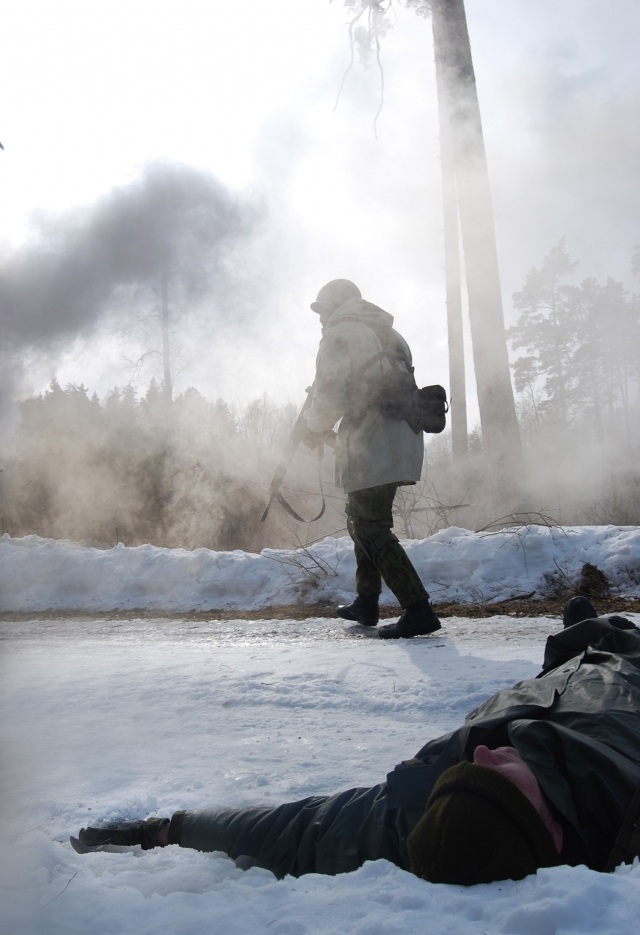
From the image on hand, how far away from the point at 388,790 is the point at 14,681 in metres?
2.19

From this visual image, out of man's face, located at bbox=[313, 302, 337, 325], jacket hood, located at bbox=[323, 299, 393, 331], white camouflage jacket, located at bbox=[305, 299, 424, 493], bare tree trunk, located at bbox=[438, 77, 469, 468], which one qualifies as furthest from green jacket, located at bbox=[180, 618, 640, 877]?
bare tree trunk, located at bbox=[438, 77, 469, 468]

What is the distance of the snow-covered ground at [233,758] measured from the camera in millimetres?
915

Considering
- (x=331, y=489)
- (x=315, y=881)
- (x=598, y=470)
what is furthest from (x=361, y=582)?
(x=598, y=470)

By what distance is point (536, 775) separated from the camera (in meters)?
1.12

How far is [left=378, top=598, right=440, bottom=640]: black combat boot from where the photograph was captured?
358 centimetres

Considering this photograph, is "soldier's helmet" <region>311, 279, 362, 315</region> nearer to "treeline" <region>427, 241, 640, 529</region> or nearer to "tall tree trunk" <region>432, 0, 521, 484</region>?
"tall tree trunk" <region>432, 0, 521, 484</region>

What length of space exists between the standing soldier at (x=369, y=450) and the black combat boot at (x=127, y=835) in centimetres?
236

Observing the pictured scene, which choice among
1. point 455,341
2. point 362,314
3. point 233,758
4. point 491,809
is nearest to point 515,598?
point 362,314

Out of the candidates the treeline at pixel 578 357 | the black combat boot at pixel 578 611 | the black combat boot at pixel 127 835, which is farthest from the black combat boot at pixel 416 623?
the treeline at pixel 578 357

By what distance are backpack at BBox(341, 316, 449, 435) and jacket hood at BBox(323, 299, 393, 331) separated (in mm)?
76

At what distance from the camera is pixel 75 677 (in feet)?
9.39

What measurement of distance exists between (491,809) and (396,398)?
9.65ft

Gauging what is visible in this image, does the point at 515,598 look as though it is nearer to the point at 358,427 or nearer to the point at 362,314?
the point at 358,427

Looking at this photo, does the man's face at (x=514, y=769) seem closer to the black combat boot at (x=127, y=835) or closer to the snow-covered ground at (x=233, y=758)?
the snow-covered ground at (x=233, y=758)
